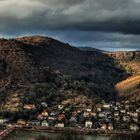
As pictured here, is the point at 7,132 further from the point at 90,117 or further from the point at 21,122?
the point at 90,117

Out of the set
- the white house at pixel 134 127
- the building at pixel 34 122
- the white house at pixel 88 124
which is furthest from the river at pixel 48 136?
the white house at pixel 88 124

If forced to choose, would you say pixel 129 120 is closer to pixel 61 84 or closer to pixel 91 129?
pixel 91 129

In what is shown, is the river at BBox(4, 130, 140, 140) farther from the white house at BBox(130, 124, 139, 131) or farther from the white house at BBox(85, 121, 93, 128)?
the white house at BBox(85, 121, 93, 128)

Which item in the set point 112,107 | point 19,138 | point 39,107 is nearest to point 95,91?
point 112,107

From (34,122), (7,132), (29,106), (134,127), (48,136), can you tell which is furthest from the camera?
(29,106)

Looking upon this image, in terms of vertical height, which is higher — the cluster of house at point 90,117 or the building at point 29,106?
the building at point 29,106

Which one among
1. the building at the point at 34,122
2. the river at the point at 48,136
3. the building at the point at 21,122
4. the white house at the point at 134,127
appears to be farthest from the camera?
the building at the point at 34,122

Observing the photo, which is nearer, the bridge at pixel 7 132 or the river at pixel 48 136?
the river at pixel 48 136

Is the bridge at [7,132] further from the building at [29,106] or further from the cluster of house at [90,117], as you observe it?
the building at [29,106]

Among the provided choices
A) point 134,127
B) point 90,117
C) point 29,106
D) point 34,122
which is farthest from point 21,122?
point 134,127
